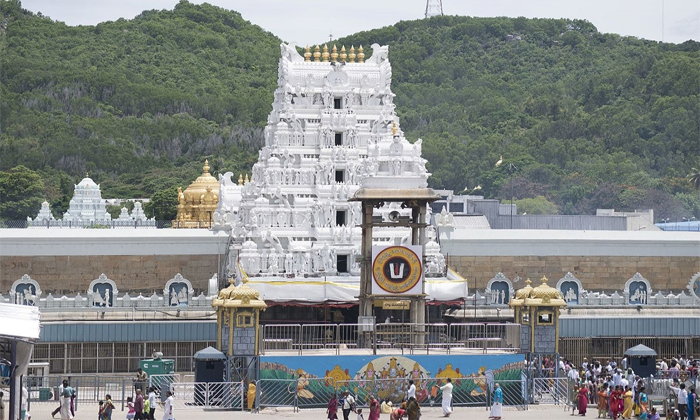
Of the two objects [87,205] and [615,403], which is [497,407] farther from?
[87,205]

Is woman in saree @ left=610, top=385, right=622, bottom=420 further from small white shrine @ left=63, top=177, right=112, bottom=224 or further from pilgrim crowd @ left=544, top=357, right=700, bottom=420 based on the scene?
small white shrine @ left=63, top=177, right=112, bottom=224

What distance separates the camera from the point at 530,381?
156 ft

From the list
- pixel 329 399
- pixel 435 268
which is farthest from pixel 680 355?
pixel 329 399

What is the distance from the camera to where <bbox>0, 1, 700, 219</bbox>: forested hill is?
146m

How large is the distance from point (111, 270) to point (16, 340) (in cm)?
3832

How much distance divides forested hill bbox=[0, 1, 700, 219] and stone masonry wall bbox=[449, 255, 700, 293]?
192 feet

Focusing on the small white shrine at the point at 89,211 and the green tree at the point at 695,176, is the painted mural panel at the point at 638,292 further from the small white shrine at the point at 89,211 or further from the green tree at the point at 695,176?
the green tree at the point at 695,176

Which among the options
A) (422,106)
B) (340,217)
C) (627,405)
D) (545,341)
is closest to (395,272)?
(545,341)

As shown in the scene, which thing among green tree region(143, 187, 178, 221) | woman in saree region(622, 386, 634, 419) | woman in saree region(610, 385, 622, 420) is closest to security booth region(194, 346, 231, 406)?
woman in saree region(610, 385, 622, 420)

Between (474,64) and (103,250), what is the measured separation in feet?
394

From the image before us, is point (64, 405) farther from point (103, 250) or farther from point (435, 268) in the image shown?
point (103, 250)

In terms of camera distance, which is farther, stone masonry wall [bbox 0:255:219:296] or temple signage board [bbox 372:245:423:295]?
stone masonry wall [bbox 0:255:219:296]

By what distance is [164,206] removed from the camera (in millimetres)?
130875

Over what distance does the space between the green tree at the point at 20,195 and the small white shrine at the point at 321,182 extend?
62.1 meters
